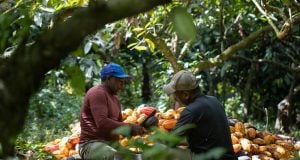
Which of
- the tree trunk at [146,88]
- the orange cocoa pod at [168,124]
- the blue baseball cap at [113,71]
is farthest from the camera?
the tree trunk at [146,88]

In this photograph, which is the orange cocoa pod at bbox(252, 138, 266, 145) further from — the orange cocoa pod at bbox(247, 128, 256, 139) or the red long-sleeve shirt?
the red long-sleeve shirt

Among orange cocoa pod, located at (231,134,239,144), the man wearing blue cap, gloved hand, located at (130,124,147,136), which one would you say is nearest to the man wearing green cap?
gloved hand, located at (130,124,147,136)

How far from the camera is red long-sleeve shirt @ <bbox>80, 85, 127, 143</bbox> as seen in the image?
4.11 m

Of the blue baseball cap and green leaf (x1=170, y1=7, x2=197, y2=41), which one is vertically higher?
the blue baseball cap

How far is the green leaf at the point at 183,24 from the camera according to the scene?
0.97 meters

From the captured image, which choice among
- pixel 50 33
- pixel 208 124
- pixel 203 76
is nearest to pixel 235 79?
pixel 203 76

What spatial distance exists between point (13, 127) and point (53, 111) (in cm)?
907

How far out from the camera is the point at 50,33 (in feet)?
3.30

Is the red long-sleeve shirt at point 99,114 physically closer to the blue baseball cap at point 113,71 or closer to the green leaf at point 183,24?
the blue baseball cap at point 113,71

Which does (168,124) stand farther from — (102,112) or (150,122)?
(102,112)

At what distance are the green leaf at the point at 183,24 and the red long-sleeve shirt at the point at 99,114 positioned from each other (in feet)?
10.2

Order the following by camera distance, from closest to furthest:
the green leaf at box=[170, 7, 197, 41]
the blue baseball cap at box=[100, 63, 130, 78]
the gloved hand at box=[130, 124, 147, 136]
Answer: the green leaf at box=[170, 7, 197, 41] → the gloved hand at box=[130, 124, 147, 136] → the blue baseball cap at box=[100, 63, 130, 78]

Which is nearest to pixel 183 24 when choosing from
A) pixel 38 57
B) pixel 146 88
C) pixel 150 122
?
pixel 38 57

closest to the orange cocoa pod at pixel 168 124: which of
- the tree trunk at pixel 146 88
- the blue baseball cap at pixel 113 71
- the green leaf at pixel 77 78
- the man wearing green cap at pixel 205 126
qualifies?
the blue baseball cap at pixel 113 71
